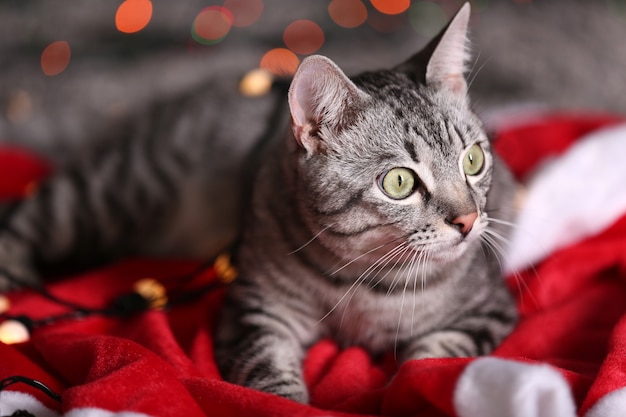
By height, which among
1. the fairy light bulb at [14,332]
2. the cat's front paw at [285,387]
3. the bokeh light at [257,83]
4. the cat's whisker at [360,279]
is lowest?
the cat's front paw at [285,387]

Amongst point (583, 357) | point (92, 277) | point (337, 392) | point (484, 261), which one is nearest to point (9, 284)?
point (92, 277)

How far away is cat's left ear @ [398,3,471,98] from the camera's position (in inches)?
43.2

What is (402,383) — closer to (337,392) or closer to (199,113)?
(337,392)

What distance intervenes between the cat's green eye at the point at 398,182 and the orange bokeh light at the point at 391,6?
1.45 m

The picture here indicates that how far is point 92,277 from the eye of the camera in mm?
1508

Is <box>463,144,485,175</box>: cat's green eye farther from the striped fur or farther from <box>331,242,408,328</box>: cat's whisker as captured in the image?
the striped fur

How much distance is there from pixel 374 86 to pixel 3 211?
114 centimetres

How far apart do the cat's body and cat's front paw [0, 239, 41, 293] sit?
559 millimetres

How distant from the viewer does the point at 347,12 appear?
2.35 meters

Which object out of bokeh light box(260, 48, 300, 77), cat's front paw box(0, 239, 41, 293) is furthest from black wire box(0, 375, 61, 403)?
bokeh light box(260, 48, 300, 77)

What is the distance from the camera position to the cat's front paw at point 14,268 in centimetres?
146

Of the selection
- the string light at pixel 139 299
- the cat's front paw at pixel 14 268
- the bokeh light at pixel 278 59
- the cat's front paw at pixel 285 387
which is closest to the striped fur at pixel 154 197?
the cat's front paw at pixel 14 268

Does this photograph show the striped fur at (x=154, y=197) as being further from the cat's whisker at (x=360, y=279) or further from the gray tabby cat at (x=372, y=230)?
the cat's whisker at (x=360, y=279)

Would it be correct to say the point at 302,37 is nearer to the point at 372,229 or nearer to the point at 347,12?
the point at 347,12
